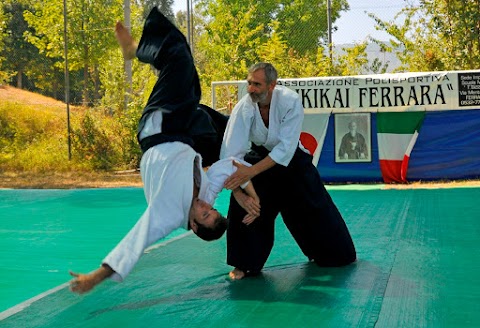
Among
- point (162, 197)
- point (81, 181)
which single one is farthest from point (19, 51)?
point (162, 197)

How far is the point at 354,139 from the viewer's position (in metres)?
13.2

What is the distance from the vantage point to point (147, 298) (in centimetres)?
469

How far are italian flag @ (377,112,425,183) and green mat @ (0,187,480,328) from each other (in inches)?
235

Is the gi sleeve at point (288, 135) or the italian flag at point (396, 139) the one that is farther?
the italian flag at point (396, 139)

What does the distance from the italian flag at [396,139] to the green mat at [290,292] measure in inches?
235

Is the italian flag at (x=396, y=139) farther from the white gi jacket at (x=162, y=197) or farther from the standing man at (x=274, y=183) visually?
the white gi jacket at (x=162, y=197)

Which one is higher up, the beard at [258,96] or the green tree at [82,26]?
the green tree at [82,26]

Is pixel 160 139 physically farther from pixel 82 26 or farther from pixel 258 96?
pixel 82 26

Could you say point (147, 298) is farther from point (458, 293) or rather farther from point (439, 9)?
point (439, 9)

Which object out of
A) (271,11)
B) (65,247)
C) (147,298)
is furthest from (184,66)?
(271,11)

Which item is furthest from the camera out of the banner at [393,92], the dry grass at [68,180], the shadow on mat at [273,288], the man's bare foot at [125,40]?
the dry grass at [68,180]

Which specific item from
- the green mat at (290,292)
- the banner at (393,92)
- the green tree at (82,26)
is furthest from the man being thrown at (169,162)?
the green tree at (82,26)

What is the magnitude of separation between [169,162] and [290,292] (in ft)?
4.16

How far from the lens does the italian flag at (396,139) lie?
12930mm
